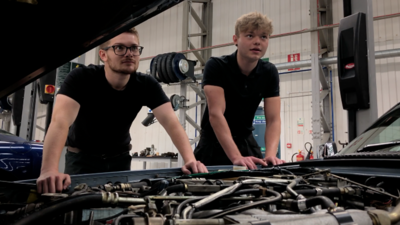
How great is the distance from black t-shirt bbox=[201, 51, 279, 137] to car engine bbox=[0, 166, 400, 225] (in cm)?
89

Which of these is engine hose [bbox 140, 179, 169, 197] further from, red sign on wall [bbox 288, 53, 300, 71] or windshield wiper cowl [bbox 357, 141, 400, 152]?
red sign on wall [bbox 288, 53, 300, 71]

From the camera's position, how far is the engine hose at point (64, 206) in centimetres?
62

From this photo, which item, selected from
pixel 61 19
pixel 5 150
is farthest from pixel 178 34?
pixel 61 19

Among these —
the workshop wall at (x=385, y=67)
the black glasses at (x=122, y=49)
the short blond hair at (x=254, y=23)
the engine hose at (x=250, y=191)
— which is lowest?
the engine hose at (x=250, y=191)

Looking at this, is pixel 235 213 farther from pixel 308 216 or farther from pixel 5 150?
pixel 5 150

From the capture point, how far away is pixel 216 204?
2.79ft

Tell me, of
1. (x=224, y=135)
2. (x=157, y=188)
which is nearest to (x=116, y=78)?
(x=224, y=135)

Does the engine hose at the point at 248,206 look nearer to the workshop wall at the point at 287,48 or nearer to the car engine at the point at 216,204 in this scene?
the car engine at the point at 216,204

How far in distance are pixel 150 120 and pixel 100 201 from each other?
4997mm

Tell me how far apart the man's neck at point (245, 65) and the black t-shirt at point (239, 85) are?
21mm

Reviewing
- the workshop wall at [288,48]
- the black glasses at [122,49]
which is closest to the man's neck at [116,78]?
the black glasses at [122,49]

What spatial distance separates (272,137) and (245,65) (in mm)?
492

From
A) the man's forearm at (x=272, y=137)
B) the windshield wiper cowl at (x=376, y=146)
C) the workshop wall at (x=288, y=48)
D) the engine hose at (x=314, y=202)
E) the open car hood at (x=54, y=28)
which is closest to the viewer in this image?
the engine hose at (x=314, y=202)

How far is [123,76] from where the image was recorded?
5.61 feet
